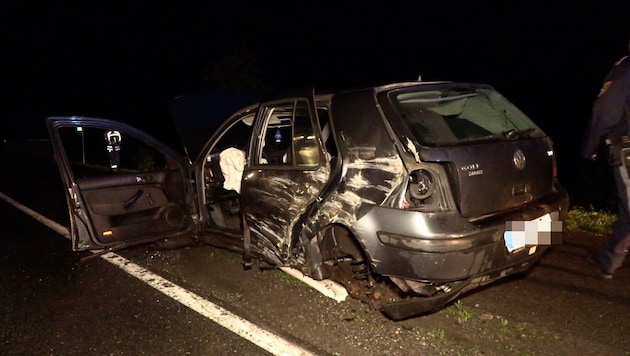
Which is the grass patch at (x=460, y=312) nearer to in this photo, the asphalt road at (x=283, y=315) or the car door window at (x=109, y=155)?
the asphalt road at (x=283, y=315)

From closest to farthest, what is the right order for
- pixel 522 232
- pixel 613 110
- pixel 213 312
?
pixel 522 232 < pixel 613 110 < pixel 213 312

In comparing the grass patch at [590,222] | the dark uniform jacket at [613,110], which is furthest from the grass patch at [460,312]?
the grass patch at [590,222]

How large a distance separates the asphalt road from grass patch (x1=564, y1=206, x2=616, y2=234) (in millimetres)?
273

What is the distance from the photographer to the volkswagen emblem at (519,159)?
3471 mm

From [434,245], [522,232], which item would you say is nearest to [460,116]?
[522,232]

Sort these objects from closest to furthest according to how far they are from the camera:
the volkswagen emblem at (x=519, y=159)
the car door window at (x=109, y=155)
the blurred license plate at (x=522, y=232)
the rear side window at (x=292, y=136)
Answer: the blurred license plate at (x=522, y=232), the volkswagen emblem at (x=519, y=159), the rear side window at (x=292, y=136), the car door window at (x=109, y=155)

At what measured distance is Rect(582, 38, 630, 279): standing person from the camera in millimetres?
3846

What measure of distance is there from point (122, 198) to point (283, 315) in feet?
8.09

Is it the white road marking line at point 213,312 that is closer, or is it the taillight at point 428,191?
the taillight at point 428,191

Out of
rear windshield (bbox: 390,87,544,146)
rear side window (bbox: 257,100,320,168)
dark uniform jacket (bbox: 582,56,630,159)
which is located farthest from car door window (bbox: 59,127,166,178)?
dark uniform jacket (bbox: 582,56,630,159)

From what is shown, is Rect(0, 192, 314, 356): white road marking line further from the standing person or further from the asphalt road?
the standing person

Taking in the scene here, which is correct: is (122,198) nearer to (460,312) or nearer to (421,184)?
(421,184)

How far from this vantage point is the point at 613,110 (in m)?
3.89

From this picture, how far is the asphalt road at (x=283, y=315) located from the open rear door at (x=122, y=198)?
1.17 ft
